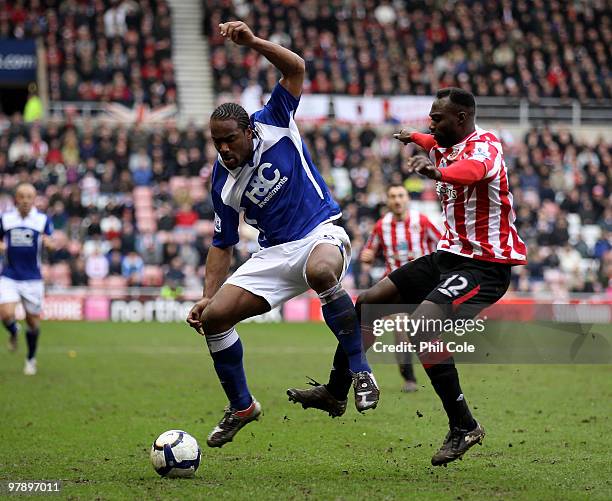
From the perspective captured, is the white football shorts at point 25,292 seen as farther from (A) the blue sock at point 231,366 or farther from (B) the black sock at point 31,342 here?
(A) the blue sock at point 231,366

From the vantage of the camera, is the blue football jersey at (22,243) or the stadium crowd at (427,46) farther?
the stadium crowd at (427,46)

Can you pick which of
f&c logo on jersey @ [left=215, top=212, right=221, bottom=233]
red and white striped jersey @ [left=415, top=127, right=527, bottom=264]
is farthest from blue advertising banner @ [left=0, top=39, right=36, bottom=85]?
red and white striped jersey @ [left=415, top=127, right=527, bottom=264]

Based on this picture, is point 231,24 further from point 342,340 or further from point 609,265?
point 609,265

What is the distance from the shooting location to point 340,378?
778 cm

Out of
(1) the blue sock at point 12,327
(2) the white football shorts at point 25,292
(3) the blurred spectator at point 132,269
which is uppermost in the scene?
(2) the white football shorts at point 25,292

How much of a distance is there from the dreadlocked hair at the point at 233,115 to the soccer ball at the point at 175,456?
2.22m

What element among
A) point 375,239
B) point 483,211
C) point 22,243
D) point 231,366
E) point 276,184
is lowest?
point 22,243

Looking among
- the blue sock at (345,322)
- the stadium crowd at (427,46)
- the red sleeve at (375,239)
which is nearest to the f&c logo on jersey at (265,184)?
the blue sock at (345,322)

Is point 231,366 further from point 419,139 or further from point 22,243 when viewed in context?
point 22,243

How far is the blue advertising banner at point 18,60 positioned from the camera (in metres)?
29.0

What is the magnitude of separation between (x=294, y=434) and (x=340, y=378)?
1.56 m

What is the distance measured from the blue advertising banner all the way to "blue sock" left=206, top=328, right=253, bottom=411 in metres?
Answer: 23.2

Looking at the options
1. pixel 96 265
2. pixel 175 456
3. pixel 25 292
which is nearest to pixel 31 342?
pixel 25 292

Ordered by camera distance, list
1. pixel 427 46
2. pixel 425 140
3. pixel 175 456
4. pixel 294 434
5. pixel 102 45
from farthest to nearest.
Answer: pixel 427 46
pixel 102 45
pixel 294 434
pixel 425 140
pixel 175 456
